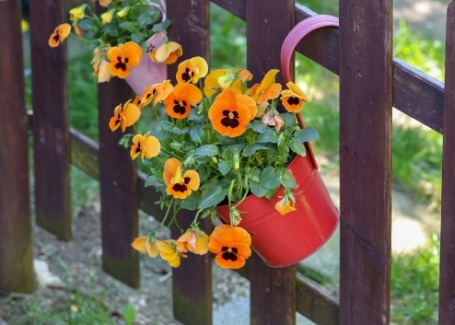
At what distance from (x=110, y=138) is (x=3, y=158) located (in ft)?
1.23

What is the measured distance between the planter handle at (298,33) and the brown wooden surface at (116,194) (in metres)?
0.70

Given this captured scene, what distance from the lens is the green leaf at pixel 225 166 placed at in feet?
7.31

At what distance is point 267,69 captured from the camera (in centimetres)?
248

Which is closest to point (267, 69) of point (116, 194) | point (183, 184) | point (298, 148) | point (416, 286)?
point (298, 148)

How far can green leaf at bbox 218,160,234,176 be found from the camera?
223 cm

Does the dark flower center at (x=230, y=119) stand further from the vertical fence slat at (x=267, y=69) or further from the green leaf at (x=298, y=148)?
the vertical fence slat at (x=267, y=69)

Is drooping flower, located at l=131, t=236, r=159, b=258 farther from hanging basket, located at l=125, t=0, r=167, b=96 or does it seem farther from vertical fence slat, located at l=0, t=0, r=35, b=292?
vertical fence slat, located at l=0, t=0, r=35, b=292

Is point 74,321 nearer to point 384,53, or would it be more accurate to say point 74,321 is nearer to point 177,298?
point 177,298

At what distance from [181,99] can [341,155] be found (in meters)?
0.38

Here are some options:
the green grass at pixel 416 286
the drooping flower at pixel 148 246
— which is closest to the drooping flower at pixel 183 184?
the drooping flower at pixel 148 246

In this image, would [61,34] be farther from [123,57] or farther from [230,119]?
[230,119]

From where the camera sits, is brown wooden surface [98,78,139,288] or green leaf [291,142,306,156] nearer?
green leaf [291,142,306,156]

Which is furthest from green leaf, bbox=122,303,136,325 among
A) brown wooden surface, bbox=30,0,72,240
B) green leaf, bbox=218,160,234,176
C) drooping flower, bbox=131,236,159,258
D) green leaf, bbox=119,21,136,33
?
green leaf, bbox=218,160,234,176

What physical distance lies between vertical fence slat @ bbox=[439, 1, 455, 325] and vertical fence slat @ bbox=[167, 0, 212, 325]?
2.40ft
